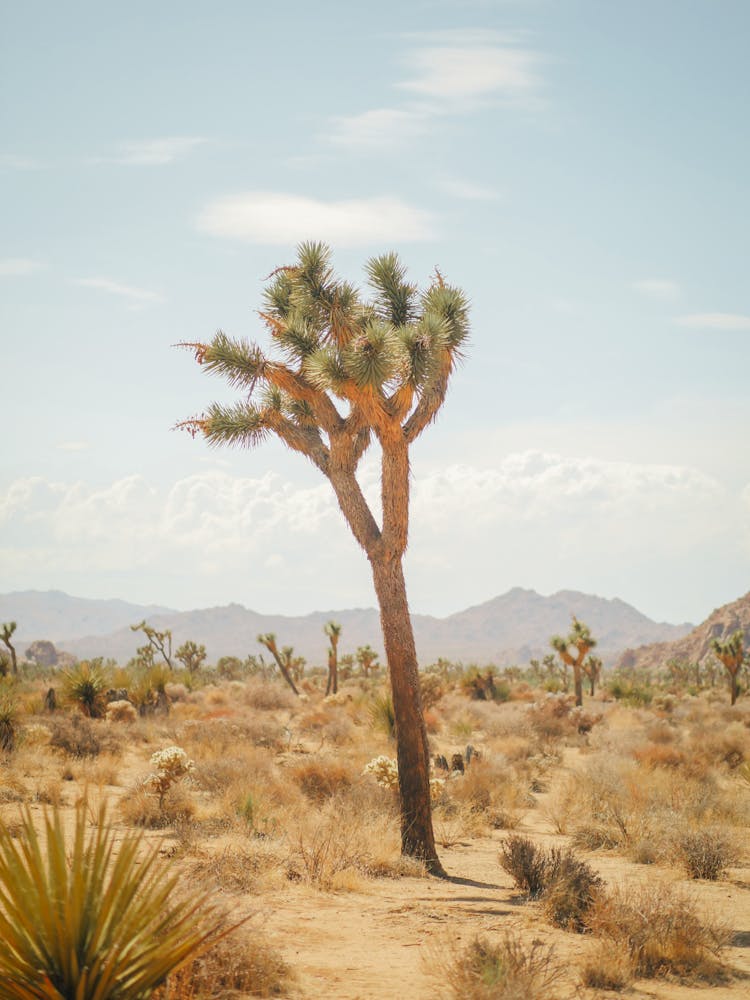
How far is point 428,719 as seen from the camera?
23.7m

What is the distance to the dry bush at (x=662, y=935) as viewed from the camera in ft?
21.4

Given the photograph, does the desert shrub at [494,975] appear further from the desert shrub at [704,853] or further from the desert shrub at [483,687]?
the desert shrub at [483,687]

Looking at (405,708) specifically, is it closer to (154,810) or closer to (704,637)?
(154,810)

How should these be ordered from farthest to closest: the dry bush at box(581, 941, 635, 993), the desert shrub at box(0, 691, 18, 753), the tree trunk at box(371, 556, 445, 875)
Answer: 1. the desert shrub at box(0, 691, 18, 753)
2. the tree trunk at box(371, 556, 445, 875)
3. the dry bush at box(581, 941, 635, 993)

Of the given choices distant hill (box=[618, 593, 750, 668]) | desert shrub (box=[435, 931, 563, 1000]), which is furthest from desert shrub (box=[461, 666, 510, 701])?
distant hill (box=[618, 593, 750, 668])

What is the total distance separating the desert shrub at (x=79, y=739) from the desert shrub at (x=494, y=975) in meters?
12.5

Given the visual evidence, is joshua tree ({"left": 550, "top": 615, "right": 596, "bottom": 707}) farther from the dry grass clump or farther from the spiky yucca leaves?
the spiky yucca leaves

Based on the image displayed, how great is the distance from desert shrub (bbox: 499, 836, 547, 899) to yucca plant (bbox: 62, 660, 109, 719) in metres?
14.8

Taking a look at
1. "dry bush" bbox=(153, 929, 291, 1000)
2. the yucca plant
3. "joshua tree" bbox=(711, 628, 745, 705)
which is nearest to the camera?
"dry bush" bbox=(153, 929, 291, 1000)

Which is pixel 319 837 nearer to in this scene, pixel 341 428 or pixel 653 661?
pixel 341 428

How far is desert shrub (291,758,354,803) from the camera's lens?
1365 centimetres

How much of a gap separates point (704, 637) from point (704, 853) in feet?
318

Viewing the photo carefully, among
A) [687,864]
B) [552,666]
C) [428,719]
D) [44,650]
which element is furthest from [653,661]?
[687,864]

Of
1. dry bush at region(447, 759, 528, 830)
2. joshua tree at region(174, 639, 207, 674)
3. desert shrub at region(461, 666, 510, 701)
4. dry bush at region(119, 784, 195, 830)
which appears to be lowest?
dry bush at region(447, 759, 528, 830)
